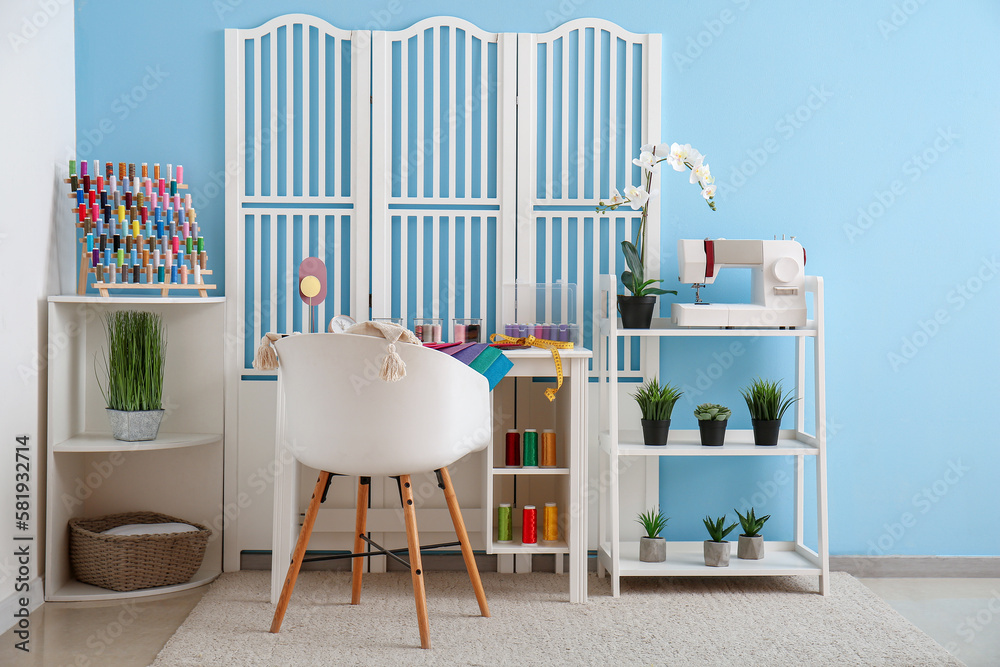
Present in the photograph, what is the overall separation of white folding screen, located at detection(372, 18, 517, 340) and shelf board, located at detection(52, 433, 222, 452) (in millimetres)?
732

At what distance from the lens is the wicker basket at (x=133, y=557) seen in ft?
8.16

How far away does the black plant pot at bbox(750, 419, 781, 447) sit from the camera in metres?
2.55

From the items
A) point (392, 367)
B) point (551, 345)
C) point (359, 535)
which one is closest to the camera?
point (392, 367)

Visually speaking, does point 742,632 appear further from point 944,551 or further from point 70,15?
point 70,15

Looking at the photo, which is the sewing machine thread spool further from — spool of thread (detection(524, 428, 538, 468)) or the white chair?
the white chair

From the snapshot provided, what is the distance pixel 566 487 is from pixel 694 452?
425mm

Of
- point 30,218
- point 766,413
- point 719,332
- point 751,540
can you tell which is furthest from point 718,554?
point 30,218

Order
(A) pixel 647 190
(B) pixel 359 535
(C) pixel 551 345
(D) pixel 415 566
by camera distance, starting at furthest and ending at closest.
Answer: (A) pixel 647 190
(C) pixel 551 345
(B) pixel 359 535
(D) pixel 415 566

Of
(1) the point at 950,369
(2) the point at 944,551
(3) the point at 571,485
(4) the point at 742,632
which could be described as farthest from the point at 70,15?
(2) the point at 944,551

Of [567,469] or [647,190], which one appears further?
[647,190]

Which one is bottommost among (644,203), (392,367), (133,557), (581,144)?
(133,557)

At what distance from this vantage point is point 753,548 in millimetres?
2607

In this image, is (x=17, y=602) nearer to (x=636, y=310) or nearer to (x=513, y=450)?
(x=513, y=450)

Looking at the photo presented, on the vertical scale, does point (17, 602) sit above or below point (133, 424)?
below
